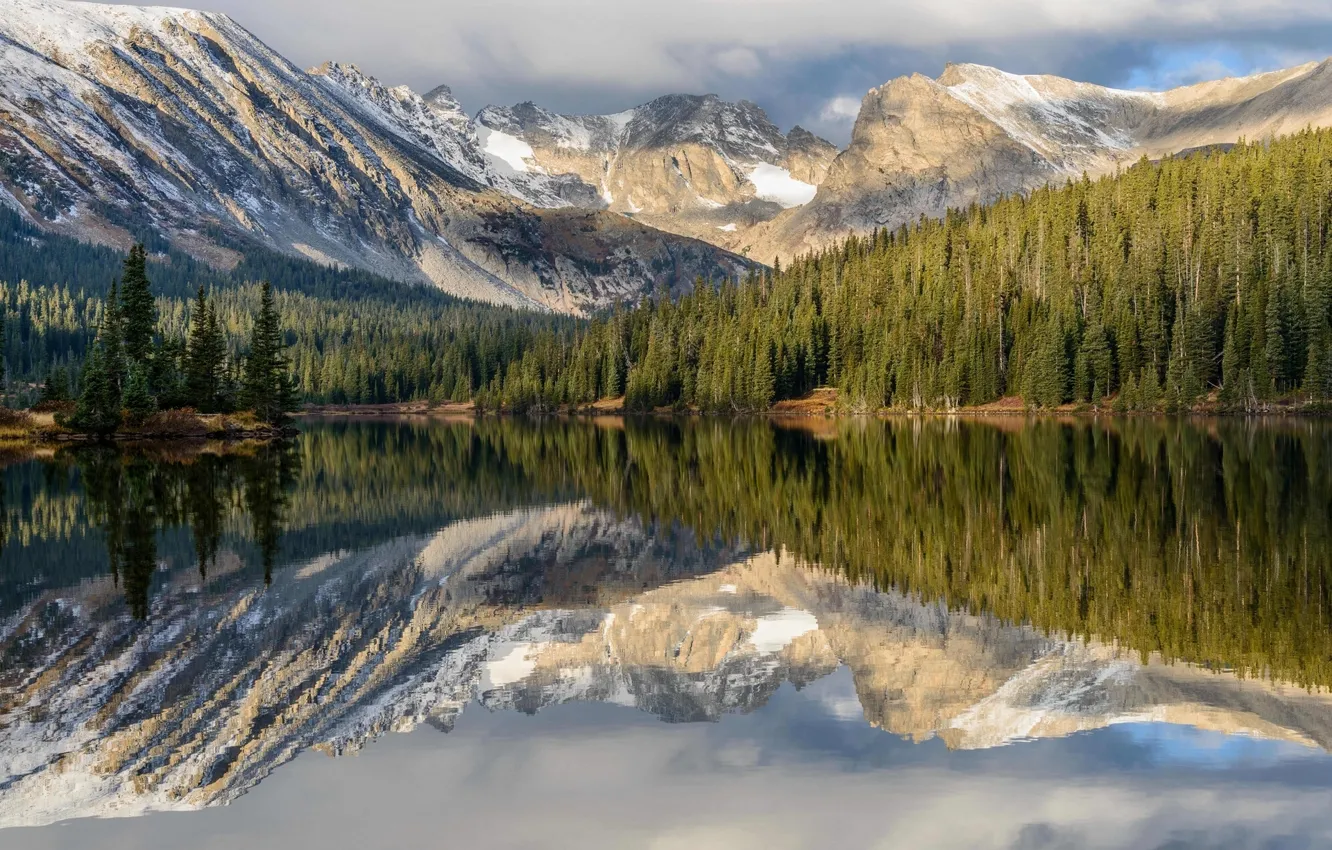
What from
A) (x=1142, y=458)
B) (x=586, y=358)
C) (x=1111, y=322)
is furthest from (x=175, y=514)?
(x=586, y=358)

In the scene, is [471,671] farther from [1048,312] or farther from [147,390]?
[1048,312]

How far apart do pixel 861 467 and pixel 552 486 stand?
13481mm

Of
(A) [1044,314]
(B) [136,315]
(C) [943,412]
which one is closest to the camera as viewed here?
(B) [136,315]

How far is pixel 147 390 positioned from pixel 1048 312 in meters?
90.1

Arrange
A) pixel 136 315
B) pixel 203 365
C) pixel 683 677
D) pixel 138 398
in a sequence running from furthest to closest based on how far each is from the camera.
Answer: pixel 203 365, pixel 136 315, pixel 138 398, pixel 683 677

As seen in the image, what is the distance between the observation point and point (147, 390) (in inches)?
3492

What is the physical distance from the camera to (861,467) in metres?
52.5

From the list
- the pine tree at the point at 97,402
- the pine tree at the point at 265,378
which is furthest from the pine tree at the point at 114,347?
the pine tree at the point at 265,378

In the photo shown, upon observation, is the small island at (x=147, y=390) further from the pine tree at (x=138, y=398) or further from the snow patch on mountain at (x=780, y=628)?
the snow patch on mountain at (x=780, y=628)

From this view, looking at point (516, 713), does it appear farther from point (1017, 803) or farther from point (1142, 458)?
point (1142, 458)

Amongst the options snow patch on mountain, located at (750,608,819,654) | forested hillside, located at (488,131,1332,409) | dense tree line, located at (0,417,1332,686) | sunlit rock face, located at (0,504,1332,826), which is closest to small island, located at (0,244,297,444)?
dense tree line, located at (0,417,1332,686)

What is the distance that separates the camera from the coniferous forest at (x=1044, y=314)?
112 metres

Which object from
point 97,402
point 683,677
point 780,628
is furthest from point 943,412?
point 683,677

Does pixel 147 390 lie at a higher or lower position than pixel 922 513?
higher
